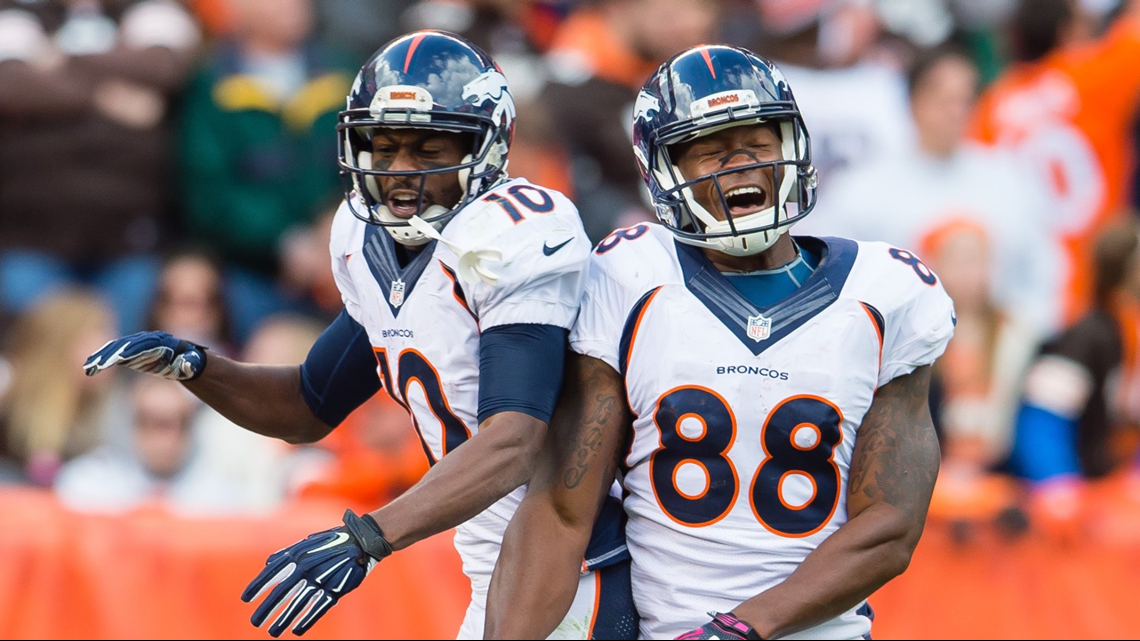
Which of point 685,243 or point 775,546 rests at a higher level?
point 685,243

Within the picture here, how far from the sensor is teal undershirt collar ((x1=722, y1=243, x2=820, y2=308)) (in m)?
3.44

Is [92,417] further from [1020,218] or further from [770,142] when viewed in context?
[1020,218]

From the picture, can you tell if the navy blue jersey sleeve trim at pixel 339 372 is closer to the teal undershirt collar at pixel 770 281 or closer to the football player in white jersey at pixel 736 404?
the football player in white jersey at pixel 736 404

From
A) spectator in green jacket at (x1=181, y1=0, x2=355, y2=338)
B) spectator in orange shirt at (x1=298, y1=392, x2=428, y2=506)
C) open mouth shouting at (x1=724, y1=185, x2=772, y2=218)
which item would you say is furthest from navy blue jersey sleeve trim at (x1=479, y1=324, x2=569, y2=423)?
spectator in green jacket at (x1=181, y1=0, x2=355, y2=338)

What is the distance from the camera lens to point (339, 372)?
4.02 metres

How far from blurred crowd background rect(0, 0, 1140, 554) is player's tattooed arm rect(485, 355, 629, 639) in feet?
8.38

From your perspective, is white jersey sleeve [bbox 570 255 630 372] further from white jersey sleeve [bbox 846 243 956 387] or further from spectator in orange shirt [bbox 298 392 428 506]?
spectator in orange shirt [bbox 298 392 428 506]

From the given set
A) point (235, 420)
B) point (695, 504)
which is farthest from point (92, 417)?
point (695, 504)

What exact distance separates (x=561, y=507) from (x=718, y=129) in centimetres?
92

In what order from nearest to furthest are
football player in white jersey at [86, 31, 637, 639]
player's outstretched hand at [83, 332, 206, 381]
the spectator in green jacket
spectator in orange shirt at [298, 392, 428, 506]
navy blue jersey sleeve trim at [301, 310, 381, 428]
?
1. football player in white jersey at [86, 31, 637, 639]
2. player's outstretched hand at [83, 332, 206, 381]
3. navy blue jersey sleeve trim at [301, 310, 381, 428]
4. spectator in orange shirt at [298, 392, 428, 506]
5. the spectator in green jacket

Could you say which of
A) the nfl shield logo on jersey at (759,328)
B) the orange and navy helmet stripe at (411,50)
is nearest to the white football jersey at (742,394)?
the nfl shield logo on jersey at (759,328)

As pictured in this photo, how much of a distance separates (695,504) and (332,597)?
→ 0.85m

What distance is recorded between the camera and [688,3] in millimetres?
7570

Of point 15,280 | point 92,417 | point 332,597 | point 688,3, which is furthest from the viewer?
point 688,3
